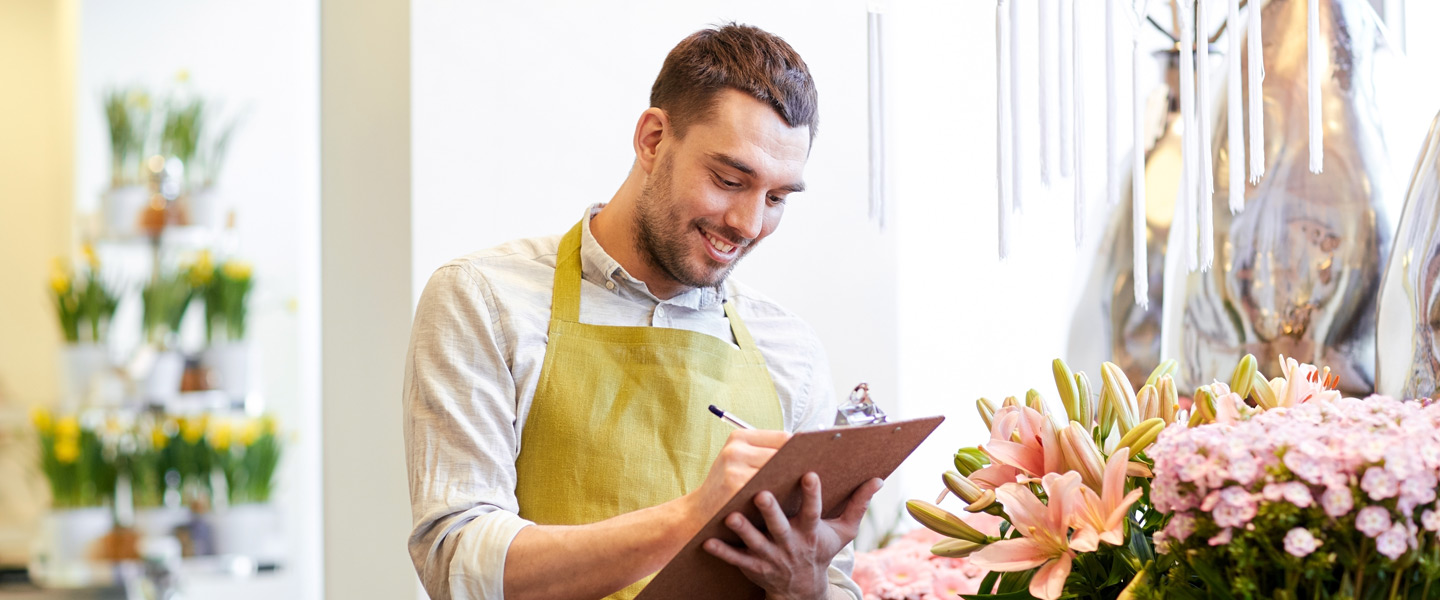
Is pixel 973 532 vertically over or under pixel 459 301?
under

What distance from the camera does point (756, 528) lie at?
3.79ft

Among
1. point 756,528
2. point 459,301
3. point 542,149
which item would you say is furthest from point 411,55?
point 756,528

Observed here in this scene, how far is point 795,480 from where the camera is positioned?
3.59ft

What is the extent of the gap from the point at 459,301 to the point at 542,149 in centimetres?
64

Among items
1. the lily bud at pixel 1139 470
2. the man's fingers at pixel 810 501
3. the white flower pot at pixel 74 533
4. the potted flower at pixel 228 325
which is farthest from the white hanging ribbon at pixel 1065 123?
the white flower pot at pixel 74 533

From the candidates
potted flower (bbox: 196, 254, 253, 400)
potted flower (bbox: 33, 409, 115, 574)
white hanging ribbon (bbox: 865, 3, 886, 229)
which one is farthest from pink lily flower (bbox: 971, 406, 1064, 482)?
potted flower (bbox: 33, 409, 115, 574)

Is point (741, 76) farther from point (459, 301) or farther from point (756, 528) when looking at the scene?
point (756, 528)

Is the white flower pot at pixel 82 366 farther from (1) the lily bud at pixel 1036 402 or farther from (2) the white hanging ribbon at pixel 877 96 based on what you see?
(1) the lily bud at pixel 1036 402

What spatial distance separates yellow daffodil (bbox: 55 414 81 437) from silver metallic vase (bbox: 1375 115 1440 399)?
11.9 feet

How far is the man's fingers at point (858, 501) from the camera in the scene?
1206 millimetres

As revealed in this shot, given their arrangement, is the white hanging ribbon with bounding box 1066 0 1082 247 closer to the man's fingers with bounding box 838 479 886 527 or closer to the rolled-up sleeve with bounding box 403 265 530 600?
the man's fingers with bounding box 838 479 886 527

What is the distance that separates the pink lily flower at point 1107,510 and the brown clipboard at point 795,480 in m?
0.20

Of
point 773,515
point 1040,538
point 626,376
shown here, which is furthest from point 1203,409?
point 626,376

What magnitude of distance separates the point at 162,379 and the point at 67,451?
343 millimetres
